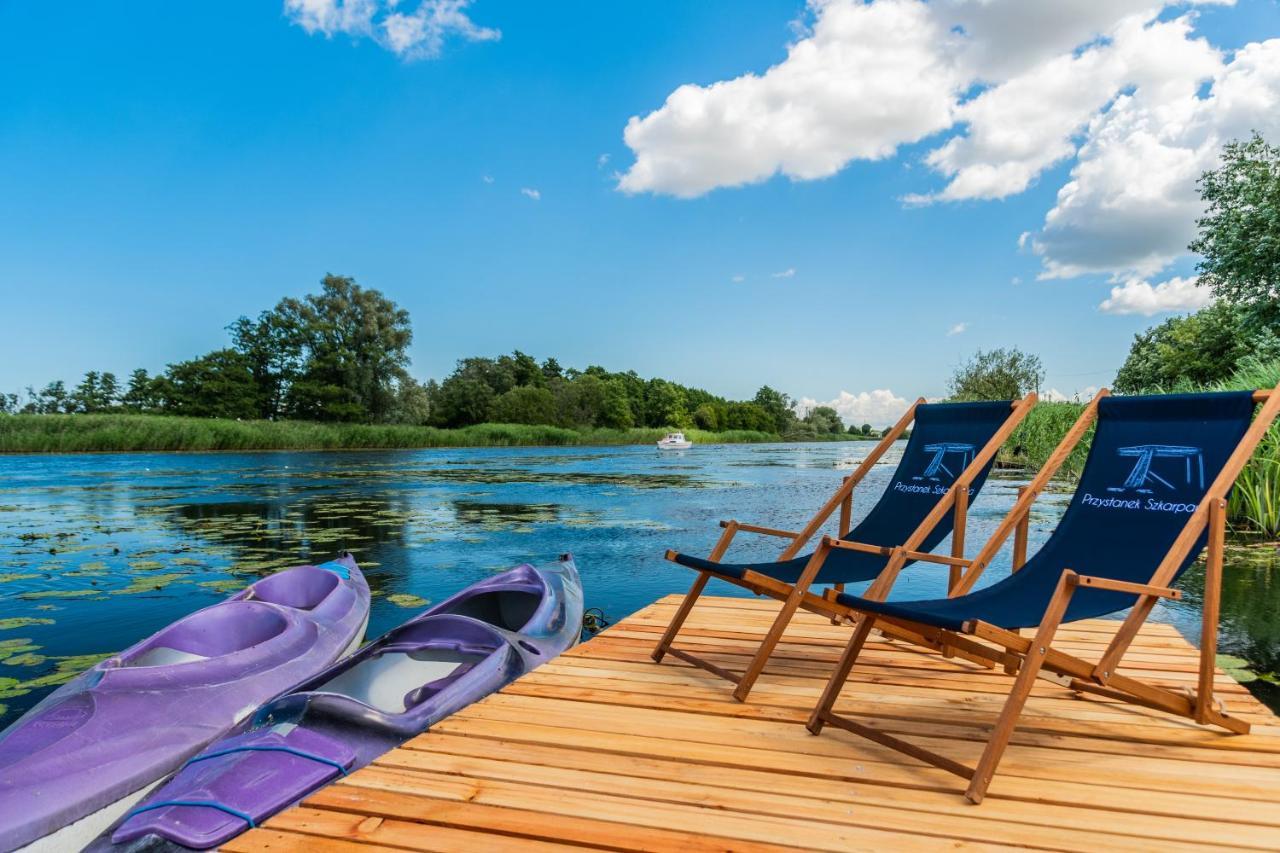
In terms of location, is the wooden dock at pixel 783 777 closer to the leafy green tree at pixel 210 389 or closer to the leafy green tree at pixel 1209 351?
the leafy green tree at pixel 1209 351

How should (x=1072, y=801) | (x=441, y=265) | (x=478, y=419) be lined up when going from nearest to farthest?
1. (x=1072, y=801)
2. (x=441, y=265)
3. (x=478, y=419)

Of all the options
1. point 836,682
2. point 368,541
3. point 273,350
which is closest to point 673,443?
point 273,350

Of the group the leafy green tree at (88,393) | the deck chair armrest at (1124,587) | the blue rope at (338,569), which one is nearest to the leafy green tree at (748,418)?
the leafy green tree at (88,393)

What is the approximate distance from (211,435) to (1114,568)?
33.7 m

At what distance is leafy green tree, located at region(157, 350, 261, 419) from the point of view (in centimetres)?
4344

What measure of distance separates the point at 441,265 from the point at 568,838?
40901 millimetres

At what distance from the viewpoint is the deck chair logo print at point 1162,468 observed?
95.0 inches

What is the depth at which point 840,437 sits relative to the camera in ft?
308

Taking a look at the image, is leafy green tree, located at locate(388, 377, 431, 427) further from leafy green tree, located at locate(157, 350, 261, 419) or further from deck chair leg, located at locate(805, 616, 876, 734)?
deck chair leg, located at locate(805, 616, 876, 734)

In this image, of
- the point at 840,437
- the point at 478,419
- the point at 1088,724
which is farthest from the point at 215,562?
the point at 840,437

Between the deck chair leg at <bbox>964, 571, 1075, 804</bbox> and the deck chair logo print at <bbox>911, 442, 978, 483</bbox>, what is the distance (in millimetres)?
1433

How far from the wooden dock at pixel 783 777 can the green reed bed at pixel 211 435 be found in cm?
3157

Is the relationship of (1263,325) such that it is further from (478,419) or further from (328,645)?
(478,419)

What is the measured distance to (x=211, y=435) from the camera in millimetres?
29969
